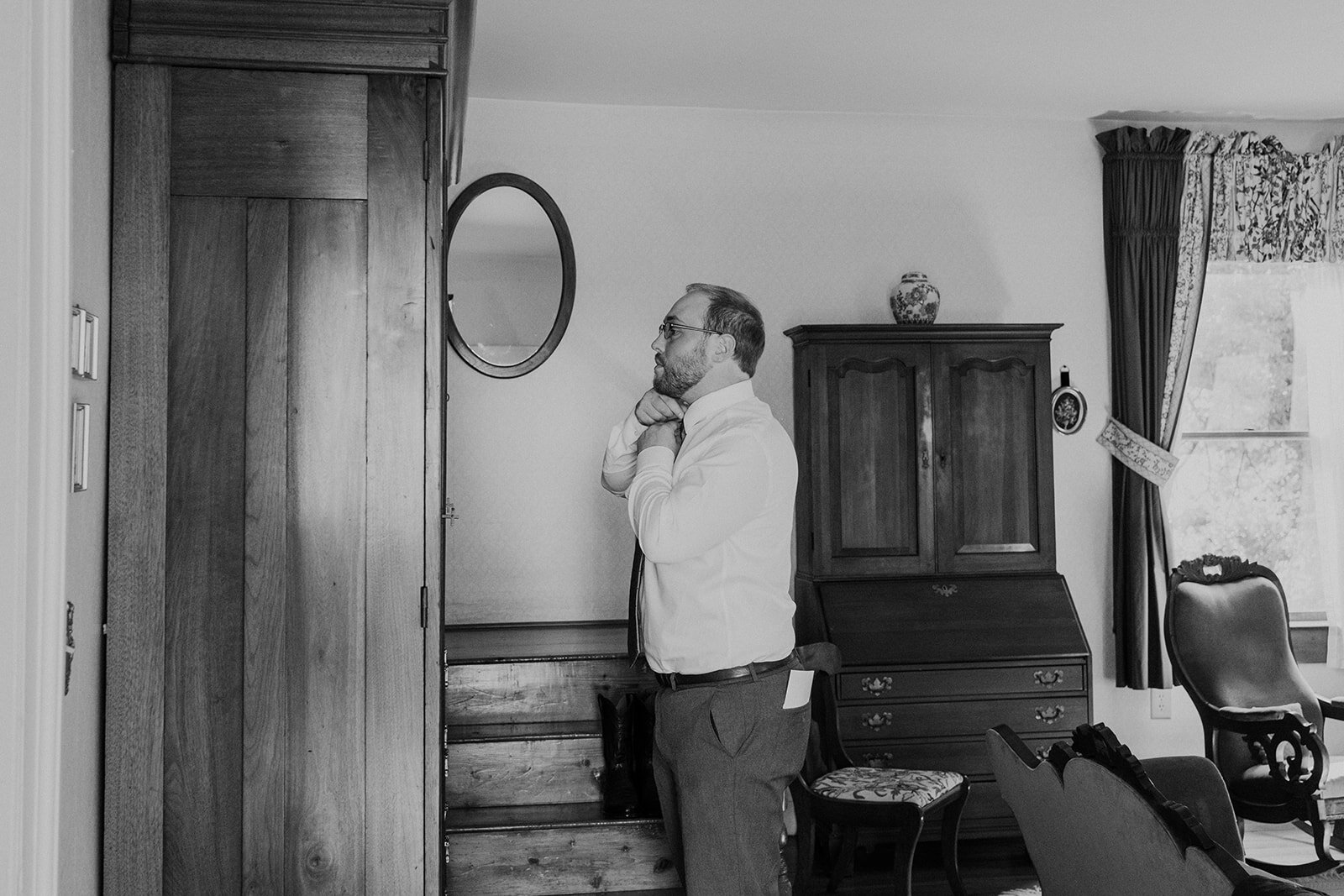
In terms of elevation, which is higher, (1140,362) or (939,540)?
(1140,362)

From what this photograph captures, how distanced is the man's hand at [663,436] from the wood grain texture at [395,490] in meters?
0.53

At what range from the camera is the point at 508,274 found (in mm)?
4492

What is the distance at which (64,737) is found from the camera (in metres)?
1.55

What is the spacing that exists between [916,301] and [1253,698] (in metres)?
1.91

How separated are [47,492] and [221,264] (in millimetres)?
854

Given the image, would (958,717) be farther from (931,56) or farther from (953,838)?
(931,56)

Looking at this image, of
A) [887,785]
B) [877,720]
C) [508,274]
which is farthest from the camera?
[508,274]

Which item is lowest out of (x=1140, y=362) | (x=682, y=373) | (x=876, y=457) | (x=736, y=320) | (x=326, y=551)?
(x=326, y=551)

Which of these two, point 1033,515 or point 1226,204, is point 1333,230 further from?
point 1033,515

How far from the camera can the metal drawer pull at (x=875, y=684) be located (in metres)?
4.04

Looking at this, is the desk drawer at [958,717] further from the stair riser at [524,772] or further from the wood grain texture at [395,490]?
the wood grain texture at [395,490]

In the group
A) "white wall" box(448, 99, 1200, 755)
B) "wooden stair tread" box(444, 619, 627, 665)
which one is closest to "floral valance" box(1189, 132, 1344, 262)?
"white wall" box(448, 99, 1200, 755)

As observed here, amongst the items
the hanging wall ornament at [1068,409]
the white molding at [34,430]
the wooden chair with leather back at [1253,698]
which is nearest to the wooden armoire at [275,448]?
the white molding at [34,430]

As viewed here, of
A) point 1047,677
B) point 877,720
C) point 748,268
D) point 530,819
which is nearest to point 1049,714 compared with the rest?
point 1047,677
